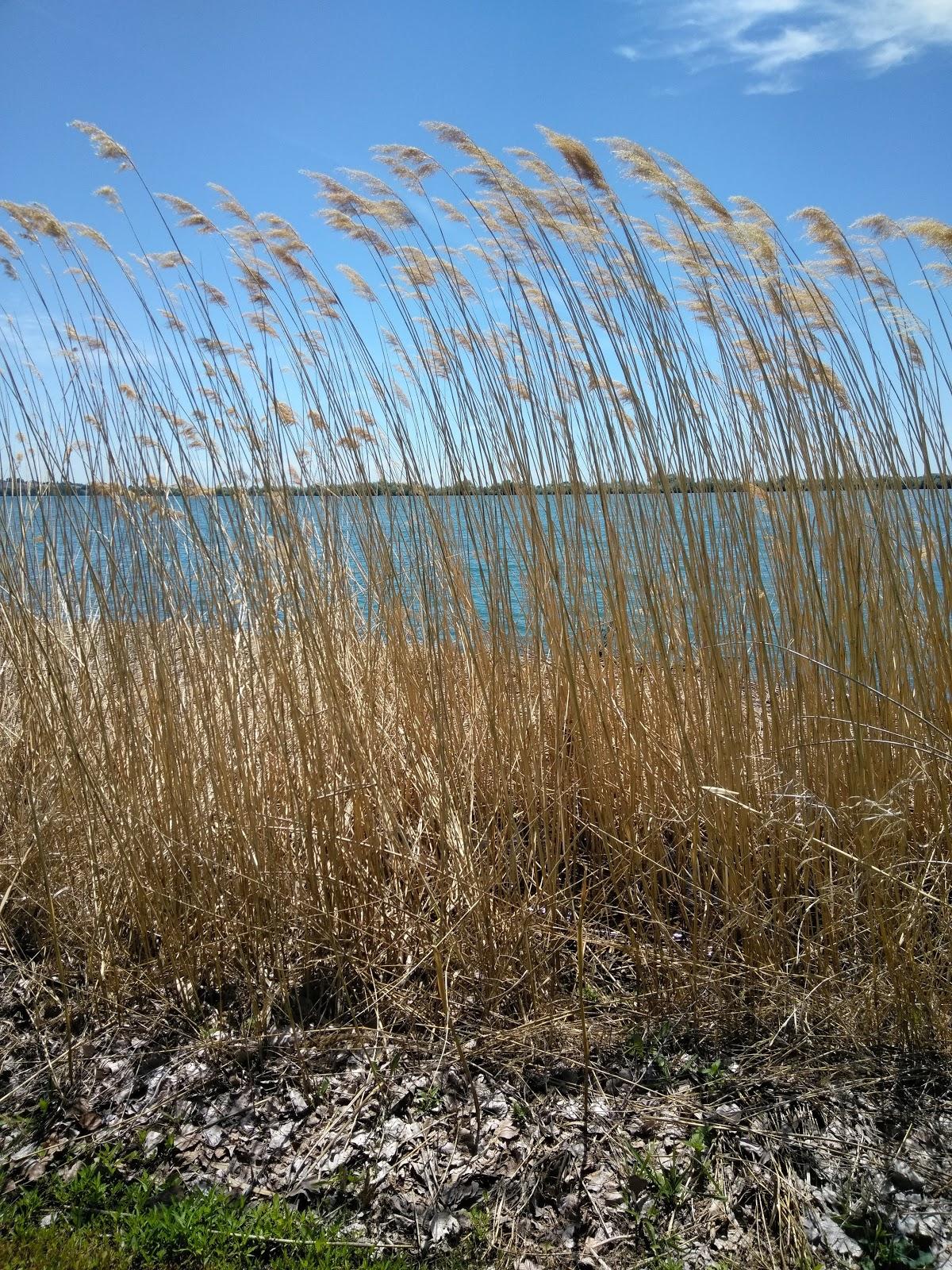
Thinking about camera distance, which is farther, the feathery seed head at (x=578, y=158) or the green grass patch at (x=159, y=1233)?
the feathery seed head at (x=578, y=158)

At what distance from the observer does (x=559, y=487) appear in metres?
1.97

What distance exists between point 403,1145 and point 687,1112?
0.53m

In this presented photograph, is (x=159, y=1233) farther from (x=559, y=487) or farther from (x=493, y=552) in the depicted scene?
(x=559, y=487)

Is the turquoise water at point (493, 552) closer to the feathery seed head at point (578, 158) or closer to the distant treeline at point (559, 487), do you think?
the distant treeline at point (559, 487)

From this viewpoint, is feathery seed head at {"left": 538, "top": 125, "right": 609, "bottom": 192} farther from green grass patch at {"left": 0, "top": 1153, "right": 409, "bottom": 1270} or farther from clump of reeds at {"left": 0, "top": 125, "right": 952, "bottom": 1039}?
green grass patch at {"left": 0, "top": 1153, "right": 409, "bottom": 1270}

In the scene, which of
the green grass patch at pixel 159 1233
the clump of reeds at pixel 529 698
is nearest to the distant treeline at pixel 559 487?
the clump of reeds at pixel 529 698

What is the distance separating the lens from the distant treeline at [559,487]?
1.83 metres

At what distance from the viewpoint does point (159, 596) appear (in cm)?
203

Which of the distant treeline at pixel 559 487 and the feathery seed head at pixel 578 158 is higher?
the feathery seed head at pixel 578 158

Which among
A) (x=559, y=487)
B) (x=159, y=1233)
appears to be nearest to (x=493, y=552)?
(x=559, y=487)

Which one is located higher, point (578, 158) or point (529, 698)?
point (578, 158)

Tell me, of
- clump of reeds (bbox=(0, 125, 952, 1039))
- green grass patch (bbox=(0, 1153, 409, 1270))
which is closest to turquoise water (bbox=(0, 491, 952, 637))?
clump of reeds (bbox=(0, 125, 952, 1039))

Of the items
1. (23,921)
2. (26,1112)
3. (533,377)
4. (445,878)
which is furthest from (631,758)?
(23,921)

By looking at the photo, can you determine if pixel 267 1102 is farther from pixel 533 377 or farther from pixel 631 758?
pixel 533 377
